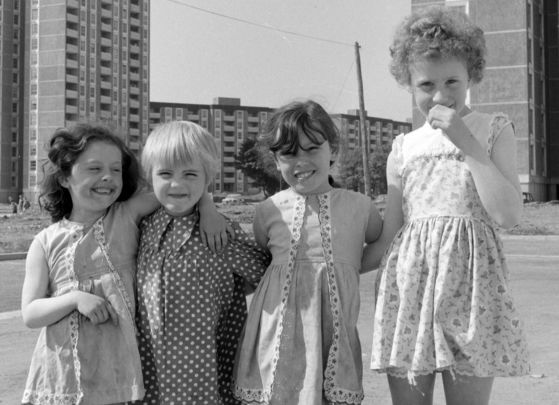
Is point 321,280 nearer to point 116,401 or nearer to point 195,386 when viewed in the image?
point 195,386

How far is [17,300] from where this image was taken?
27.3ft

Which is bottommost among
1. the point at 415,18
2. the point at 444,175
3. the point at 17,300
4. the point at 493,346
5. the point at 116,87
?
the point at 17,300

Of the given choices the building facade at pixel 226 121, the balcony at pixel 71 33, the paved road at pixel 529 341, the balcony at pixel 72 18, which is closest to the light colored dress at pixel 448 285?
the paved road at pixel 529 341

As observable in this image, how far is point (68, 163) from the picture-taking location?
8.35 ft

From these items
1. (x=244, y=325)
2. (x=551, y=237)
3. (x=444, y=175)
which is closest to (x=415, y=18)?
(x=444, y=175)

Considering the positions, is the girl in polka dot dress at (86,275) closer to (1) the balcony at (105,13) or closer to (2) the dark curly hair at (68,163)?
(2) the dark curly hair at (68,163)

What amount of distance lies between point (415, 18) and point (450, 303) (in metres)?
0.95

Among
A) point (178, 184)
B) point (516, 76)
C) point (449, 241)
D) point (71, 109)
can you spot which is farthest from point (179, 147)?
point (71, 109)

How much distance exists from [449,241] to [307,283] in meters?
0.53

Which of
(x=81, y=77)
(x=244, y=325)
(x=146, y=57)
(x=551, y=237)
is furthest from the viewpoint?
(x=146, y=57)

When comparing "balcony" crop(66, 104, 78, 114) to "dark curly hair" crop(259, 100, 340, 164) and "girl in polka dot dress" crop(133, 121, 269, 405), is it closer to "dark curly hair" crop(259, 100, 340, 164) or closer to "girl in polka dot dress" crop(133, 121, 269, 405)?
"girl in polka dot dress" crop(133, 121, 269, 405)

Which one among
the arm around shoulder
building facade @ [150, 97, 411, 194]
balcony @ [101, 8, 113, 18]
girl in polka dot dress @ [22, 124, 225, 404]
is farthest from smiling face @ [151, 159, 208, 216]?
building facade @ [150, 97, 411, 194]

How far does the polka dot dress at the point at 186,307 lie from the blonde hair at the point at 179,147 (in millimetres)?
212

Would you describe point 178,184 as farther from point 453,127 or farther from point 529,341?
point 529,341
